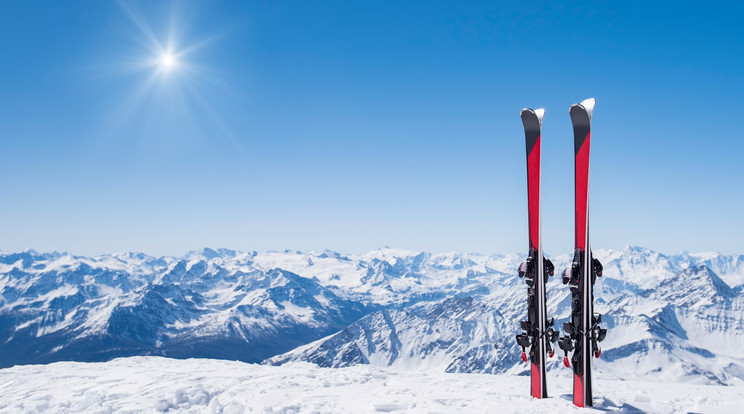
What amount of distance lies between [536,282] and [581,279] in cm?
140

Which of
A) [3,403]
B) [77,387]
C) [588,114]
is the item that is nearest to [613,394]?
[588,114]

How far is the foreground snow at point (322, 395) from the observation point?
37.3 ft

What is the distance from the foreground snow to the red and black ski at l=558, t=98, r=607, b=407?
110cm

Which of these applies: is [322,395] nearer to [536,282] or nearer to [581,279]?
[536,282]

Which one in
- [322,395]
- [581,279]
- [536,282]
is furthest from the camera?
[322,395]

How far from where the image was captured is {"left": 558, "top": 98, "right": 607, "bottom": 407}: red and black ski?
11242mm

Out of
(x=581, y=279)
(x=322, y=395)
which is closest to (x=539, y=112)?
(x=581, y=279)

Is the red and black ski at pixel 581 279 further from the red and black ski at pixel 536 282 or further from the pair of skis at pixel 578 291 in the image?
the red and black ski at pixel 536 282

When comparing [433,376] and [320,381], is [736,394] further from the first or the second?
[320,381]

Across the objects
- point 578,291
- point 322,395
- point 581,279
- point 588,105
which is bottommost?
point 322,395

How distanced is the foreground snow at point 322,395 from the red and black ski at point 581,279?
43.5 inches

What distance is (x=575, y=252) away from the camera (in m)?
11.2

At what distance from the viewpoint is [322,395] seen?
13.2m

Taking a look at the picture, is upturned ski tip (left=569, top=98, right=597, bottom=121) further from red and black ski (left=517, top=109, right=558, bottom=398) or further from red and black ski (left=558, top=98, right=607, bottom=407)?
red and black ski (left=517, top=109, right=558, bottom=398)
